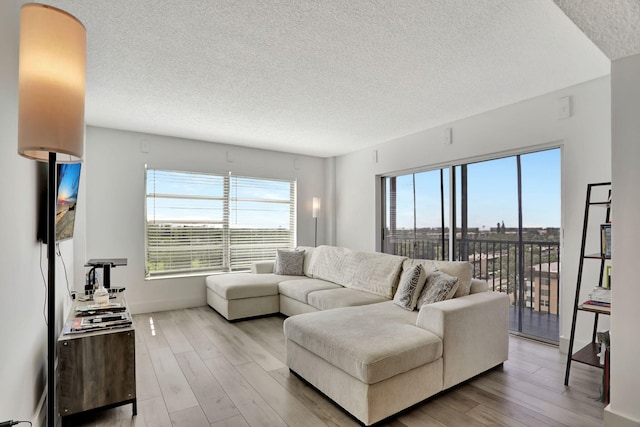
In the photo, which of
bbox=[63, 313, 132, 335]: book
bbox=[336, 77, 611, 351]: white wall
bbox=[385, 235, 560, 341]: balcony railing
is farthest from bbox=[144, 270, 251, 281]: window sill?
bbox=[385, 235, 560, 341]: balcony railing

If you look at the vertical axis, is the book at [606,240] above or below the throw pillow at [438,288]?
above

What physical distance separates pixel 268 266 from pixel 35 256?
331cm

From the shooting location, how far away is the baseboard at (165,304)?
180 inches

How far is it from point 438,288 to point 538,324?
1.55 metres

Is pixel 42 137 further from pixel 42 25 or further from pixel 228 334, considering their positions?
pixel 228 334

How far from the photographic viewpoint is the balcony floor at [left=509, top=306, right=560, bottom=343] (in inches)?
134

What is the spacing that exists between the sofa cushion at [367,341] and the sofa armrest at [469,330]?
11 cm

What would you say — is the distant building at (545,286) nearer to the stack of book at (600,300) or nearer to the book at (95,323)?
the stack of book at (600,300)

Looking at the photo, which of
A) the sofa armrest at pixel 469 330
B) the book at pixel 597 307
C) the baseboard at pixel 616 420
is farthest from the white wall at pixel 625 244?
the sofa armrest at pixel 469 330

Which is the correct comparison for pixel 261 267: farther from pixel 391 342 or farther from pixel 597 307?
pixel 597 307

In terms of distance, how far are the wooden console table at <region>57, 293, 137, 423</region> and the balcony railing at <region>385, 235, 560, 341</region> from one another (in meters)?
3.56

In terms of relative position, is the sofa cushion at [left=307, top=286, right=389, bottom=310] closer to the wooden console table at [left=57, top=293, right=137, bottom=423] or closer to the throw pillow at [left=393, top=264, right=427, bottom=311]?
the throw pillow at [left=393, top=264, right=427, bottom=311]

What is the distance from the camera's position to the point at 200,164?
5.08 metres

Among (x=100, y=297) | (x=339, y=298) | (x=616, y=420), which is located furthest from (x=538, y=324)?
(x=100, y=297)
